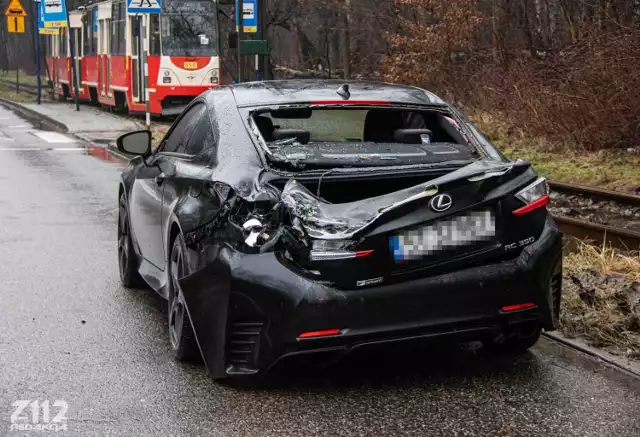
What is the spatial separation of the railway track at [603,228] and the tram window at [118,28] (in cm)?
1787

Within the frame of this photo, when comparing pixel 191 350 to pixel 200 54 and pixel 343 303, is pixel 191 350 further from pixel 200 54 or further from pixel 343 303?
pixel 200 54

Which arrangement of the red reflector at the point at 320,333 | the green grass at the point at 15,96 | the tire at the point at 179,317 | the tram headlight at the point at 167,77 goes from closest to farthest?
the red reflector at the point at 320,333 → the tire at the point at 179,317 → the tram headlight at the point at 167,77 → the green grass at the point at 15,96

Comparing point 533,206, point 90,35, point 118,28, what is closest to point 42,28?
point 90,35

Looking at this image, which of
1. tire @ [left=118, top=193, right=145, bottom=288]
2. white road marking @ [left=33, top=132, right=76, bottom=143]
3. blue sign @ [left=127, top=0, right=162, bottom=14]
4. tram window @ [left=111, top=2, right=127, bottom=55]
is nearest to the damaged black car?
tire @ [left=118, top=193, right=145, bottom=288]

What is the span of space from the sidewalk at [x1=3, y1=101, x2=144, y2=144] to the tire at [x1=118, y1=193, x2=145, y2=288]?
572 inches

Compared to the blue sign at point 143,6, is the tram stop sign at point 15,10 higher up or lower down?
lower down

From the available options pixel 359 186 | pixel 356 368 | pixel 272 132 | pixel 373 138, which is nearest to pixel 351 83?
pixel 373 138

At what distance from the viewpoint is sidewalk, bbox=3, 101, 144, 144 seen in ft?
79.1

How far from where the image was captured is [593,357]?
577 cm

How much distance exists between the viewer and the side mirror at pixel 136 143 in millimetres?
7207

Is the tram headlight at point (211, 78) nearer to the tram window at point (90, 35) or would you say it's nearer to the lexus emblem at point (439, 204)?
the tram window at point (90, 35)

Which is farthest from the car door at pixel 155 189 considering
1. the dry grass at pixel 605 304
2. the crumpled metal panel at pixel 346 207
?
the dry grass at pixel 605 304

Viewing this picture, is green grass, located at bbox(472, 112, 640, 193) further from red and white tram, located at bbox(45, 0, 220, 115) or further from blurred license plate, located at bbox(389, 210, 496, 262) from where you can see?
red and white tram, located at bbox(45, 0, 220, 115)

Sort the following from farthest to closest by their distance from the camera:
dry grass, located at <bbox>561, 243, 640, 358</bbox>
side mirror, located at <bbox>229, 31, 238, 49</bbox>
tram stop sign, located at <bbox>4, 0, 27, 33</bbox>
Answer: tram stop sign, located at <bbox>4, 0, 27, 33</bbox>, side mirror, located at <bbox>229, 31, 238, 49</bbox>, dry grass, located at <bbox>561, 243, 640, 358</bbox>
